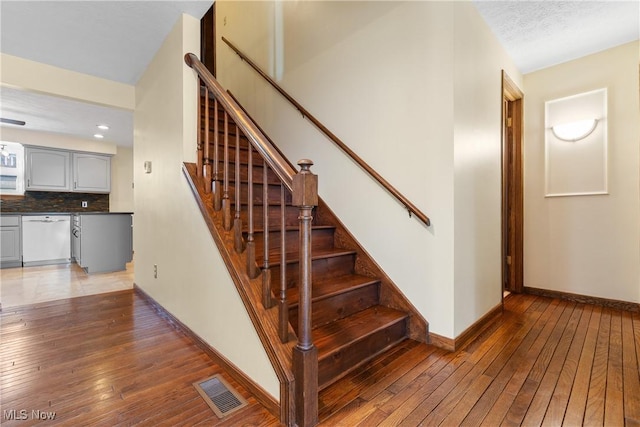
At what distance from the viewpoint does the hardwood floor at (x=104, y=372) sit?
1.34 metres

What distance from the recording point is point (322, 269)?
216cm

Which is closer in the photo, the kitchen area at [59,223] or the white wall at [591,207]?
the white wall at [591,207]

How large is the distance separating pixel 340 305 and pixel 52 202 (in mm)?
6512

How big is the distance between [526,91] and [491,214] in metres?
1.71

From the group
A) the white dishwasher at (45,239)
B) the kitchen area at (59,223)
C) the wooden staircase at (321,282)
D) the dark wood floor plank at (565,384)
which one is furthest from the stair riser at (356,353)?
the white dishwasher at (45,239)

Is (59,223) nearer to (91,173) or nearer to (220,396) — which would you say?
(91,173)

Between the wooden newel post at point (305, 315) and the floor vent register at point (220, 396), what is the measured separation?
0.34 metres

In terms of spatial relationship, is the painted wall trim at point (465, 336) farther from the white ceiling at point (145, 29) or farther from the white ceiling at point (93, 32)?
the white ceiling at point (93, 32)

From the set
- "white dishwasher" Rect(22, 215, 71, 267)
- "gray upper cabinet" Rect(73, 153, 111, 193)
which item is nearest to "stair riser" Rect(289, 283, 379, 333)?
"white dishwasher" Rect(22, 215, 71, 267)

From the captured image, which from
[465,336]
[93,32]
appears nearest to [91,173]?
[93,32]

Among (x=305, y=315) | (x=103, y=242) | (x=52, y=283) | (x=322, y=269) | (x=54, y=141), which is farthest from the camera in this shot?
(x=54, y=141)

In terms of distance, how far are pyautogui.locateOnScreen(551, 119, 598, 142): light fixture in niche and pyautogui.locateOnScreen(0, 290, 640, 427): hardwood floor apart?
5.67ft

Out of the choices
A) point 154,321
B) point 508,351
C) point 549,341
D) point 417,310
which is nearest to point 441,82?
point 417,310

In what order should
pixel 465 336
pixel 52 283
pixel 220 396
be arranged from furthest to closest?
1. pixel 52 283
2. pixel 465 336
3. pixel 220 396
